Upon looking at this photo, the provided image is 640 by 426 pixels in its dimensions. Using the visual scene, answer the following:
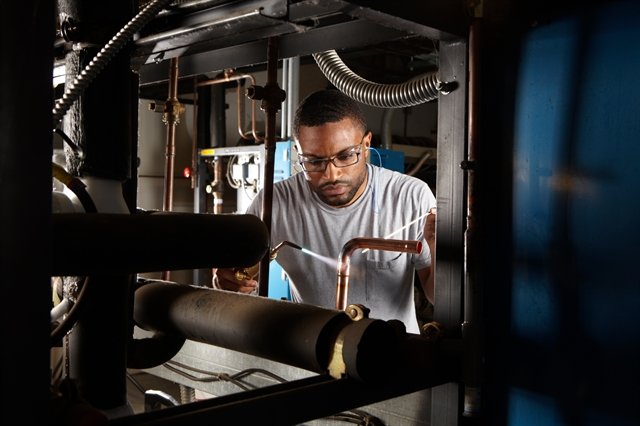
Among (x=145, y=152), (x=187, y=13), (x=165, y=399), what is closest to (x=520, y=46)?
(x=187, y=13)

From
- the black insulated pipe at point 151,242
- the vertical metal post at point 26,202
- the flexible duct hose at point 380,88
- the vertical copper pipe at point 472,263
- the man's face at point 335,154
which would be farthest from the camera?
the man's face at point 335,154

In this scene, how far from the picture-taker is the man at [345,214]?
7.05 feet

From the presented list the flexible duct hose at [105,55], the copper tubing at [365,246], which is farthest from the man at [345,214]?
the flexible duct hose at [105,55]

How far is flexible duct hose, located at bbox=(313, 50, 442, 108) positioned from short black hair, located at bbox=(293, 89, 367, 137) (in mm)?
364

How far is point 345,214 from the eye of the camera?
90.4 inches

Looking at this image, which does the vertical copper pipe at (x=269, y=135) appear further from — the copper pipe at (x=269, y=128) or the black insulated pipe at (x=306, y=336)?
the black insulated pipe at (x=306, y=336)

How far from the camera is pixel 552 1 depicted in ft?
3.37

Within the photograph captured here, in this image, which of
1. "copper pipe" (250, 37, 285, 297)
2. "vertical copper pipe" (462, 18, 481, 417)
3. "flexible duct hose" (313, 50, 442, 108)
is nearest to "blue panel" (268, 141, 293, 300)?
"flexible duct hose" (313, 50, 442, 108)

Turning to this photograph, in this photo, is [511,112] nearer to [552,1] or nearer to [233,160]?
[552,1]

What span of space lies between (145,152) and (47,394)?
457cm

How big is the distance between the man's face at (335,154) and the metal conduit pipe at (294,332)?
3.71ft

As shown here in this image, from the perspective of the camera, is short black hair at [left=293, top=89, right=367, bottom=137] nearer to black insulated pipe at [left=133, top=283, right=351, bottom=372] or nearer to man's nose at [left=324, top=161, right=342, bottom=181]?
man's nose at [left=324, top=161, right=342, bottom=181]

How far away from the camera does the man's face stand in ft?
7.02

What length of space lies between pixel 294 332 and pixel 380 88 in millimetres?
878
